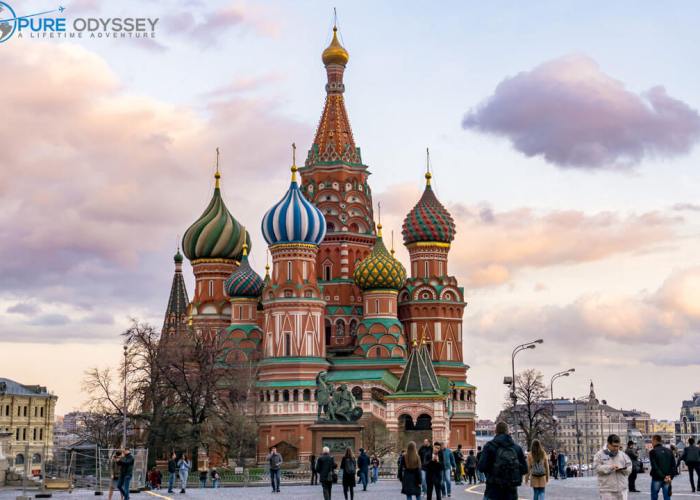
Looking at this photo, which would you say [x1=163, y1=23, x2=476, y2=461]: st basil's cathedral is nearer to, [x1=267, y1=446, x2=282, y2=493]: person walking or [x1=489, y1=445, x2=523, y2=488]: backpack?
[x1=267, y1=446, x2=282, y2=493]: person walking

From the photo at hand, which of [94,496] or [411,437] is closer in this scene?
[94,496]

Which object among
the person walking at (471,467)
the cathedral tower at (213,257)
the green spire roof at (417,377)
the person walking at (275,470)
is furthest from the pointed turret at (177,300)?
the person walking at (275,470)

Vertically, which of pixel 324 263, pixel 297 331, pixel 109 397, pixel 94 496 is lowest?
pixel 94 496

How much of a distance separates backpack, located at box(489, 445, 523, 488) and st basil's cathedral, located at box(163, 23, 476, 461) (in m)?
55.4

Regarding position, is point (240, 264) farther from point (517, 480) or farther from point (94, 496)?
point (517, 480)

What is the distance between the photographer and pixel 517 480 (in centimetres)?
1434

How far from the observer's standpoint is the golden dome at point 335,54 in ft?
281

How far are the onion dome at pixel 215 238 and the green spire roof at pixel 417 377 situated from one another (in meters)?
18.7

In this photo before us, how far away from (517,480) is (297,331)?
5852cm

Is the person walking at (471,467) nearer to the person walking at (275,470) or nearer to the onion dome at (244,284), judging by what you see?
the person walking at (275,470)

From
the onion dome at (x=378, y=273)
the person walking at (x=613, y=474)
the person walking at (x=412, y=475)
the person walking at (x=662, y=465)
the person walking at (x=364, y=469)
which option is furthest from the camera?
the onion dome at (x=378, y=273)

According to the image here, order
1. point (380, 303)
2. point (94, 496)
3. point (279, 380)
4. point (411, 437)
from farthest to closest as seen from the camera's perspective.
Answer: point (380, 303)
point (279, 380)
point (411, 437)
point (94, 496)

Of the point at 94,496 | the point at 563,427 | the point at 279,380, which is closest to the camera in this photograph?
the point at 94,496

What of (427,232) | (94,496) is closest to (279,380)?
(427,232)
